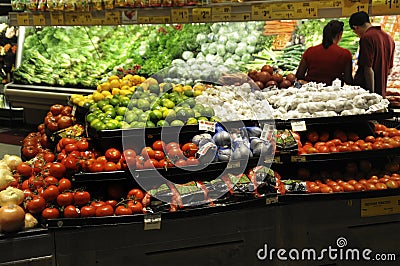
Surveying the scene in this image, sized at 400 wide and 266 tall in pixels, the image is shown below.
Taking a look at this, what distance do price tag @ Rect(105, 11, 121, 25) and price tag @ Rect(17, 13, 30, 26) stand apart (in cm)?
111

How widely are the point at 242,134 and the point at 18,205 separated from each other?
1404mm

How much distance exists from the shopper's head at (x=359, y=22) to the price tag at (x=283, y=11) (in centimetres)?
70

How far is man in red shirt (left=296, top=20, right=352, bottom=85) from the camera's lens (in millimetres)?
5547

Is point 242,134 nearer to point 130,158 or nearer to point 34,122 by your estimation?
point 130,158

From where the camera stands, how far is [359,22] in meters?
5.47

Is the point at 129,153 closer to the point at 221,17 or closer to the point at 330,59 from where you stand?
the point at 221,17

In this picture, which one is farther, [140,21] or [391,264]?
[140,21]

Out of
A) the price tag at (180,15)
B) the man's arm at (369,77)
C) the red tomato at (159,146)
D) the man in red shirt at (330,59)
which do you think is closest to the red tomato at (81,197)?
the red tomato at (159,146)

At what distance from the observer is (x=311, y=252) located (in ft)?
11.3

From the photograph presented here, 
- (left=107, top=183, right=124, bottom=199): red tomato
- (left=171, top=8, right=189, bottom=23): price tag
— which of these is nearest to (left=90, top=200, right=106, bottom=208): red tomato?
(left=107, top=183, right=124, bottom=199): red tomato

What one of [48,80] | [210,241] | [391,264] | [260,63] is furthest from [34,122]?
[391,264]

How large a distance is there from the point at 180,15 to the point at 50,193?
2.91 metres

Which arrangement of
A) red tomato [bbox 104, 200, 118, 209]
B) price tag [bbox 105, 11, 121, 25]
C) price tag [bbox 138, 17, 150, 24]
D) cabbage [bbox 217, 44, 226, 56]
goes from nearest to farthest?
1. red tomato [bbox 104, 200, 118, 209]
2. price tag [bbox 138, 17, 150, 24]
3. price tag [bbox 105, 11, 121, 25]
4. cabbage [bbox 217, 44, 226, 56]

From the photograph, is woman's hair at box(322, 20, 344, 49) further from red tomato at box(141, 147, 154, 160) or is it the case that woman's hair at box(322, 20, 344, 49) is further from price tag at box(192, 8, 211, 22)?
red tomato at box(141, 147, 154, 160)
